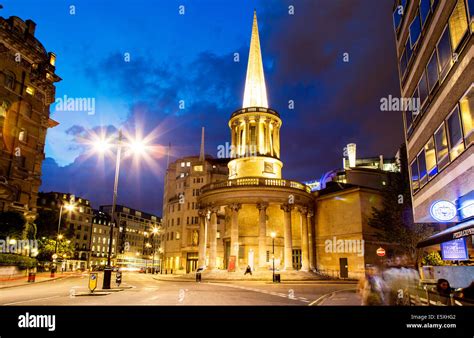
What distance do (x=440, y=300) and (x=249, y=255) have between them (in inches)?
1605

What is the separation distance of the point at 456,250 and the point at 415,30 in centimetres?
1212

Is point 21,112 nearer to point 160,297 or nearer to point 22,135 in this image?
point 22,135

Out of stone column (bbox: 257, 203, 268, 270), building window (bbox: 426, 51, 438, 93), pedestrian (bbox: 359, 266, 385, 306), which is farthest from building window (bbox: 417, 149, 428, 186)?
stone column (bbox: 257, 203, 268, 270)

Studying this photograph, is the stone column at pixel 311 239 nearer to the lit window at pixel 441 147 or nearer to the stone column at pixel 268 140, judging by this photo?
the stone column at pixel 268 140

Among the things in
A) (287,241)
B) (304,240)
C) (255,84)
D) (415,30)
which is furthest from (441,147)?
(255,84)

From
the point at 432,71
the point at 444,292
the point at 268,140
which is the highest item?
the point at 268,140

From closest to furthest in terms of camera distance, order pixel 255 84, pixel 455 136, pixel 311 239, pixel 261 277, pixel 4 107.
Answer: pixel 455 136
pixel 4 107
pixel 261 277
pixel 311 239
pixel 255 84

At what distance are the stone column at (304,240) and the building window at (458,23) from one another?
35814 millimetres

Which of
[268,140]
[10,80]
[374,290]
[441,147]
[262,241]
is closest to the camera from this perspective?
[374,290]

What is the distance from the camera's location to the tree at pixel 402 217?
33219 mm

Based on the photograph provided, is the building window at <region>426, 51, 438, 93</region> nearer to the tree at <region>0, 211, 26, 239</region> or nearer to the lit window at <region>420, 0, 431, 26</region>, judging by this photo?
the lit window at <region>420, 0, 431, 26</region>

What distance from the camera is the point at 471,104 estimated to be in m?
13.5

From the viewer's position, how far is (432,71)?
17.5m

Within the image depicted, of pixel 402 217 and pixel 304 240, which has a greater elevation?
pixel 402 217
